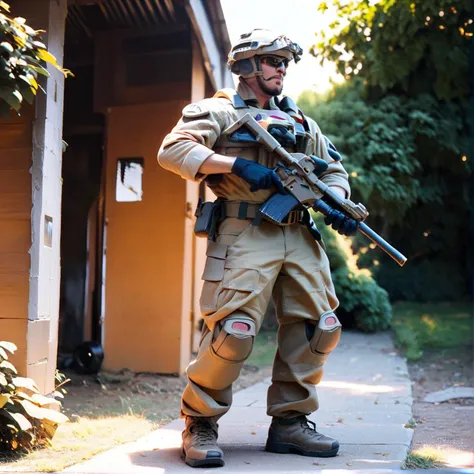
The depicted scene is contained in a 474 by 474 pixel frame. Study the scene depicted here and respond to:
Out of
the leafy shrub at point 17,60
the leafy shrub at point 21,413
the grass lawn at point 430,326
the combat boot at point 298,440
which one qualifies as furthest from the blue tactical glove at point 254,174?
the grass lawn at point 430,326

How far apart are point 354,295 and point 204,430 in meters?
7.01

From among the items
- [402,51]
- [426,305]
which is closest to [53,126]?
[402,51]

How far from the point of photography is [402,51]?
8516 mm

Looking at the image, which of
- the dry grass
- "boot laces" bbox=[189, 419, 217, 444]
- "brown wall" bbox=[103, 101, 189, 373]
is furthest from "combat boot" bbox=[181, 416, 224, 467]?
"brown wall" bbox=[103, 101, 189, 373]

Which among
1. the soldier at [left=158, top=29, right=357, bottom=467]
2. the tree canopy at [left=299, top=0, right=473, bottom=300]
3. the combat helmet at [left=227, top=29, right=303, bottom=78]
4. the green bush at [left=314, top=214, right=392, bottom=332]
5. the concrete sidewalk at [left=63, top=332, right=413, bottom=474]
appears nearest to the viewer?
the concrete sidewalk at [left=63, top=332, right=413, bottom=474]

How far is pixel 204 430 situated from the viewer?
120 inches

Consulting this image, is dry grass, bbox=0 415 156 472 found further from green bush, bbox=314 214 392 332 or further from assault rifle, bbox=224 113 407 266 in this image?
green bush, bbox=314 214 392 332

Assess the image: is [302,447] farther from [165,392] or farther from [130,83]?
[130,83]

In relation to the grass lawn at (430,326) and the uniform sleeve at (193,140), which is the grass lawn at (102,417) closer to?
the uniform sleeve at (193,140)

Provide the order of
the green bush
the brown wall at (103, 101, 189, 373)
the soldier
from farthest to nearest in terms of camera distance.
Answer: the green bush, the brown wall at (103, 101, 189, 373), the soldier

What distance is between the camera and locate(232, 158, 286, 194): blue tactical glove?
292cm

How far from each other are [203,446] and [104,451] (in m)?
0.56

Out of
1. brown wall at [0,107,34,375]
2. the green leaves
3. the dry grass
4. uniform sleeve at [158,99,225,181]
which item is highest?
the green leaves

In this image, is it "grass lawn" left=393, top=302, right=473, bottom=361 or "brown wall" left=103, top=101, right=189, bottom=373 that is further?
"grass lawn" left=393, top=302, right=473, bottom=361
